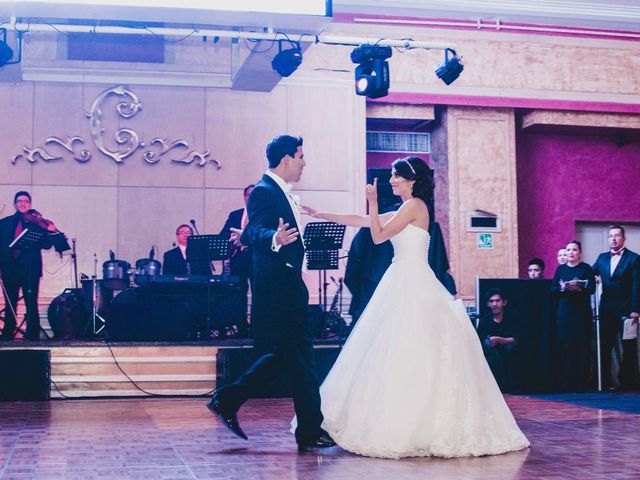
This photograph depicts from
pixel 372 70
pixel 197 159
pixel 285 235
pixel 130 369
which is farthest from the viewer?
pixel 197 159

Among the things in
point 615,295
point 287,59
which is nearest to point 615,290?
point 615,295

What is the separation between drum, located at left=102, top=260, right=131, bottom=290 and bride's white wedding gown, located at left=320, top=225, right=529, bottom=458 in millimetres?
5153

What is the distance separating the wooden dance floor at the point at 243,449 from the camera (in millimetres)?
3824

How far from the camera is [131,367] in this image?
25.5ft

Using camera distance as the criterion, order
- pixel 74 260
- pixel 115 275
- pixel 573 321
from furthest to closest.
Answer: pixel 74 260, pixel 115 275, pixel 573 321

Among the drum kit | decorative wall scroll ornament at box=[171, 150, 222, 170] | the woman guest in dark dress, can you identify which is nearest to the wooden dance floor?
A: the woman guest in dark dress

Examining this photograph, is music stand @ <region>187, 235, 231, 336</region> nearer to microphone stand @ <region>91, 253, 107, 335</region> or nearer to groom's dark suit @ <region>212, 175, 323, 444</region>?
microphone stand @ <region>91, 253, 107, 335</region>

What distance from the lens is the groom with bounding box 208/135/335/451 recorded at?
14.1ft

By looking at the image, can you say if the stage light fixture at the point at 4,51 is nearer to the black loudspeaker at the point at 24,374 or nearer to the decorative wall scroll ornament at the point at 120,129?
the decorative wall scroll ornament at the point at 120,129

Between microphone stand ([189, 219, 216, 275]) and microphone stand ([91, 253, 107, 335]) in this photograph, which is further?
microphone stand ([189, 219, 216, 275])

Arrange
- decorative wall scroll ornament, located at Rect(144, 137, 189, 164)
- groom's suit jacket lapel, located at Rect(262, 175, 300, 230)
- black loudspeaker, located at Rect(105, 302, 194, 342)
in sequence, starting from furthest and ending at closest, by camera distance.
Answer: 1. decorative wall scroll ornament, located at Rect(144, 137, 189, 164)
2. black loudspeaker, located at Rect(105, 302, 194, 342)
3. groom's suit jacket lapel, located at Rect(262, 175, 300, 230)

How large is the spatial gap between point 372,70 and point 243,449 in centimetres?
528

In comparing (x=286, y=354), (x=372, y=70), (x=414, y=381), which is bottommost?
(x=414, y=381)

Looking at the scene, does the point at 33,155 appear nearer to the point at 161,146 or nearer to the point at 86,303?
the point at 161,146
